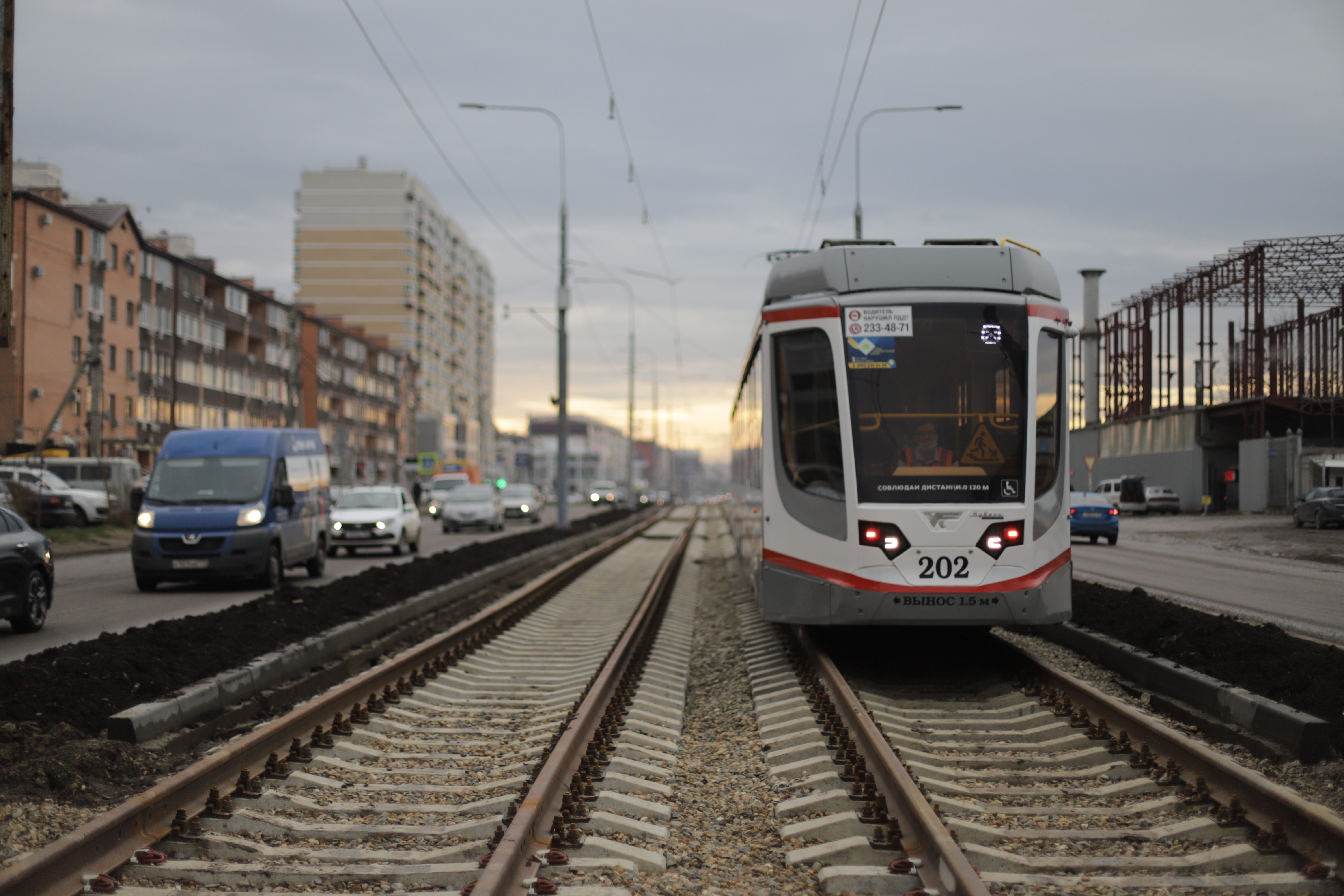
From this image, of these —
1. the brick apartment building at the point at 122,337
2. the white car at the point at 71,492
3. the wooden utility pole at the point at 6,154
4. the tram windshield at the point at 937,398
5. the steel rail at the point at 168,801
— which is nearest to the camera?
the steel rail at the point at 168,801

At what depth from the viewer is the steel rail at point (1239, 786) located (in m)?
4.93

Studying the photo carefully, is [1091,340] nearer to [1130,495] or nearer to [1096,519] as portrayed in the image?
[1130,495]

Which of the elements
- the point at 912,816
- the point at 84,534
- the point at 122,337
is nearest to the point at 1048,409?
the point at 912,816

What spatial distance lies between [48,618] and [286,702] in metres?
7.39

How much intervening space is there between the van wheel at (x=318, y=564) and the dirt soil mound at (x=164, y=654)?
185 inches

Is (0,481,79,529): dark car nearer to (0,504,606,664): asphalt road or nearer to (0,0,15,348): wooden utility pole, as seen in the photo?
(0,504,606,664): asphalt road

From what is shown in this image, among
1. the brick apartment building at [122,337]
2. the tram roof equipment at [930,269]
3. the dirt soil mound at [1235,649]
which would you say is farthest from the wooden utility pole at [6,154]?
the brick apartment building at [122,337]

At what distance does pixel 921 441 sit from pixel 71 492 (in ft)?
107

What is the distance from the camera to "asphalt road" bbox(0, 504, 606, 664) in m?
13.0

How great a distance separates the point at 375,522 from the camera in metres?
Result: 28.6

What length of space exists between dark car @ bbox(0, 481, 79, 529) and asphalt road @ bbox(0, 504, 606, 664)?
317 centimetres

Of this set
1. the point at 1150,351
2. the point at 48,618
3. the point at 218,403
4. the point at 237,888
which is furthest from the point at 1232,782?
the point at 218,403

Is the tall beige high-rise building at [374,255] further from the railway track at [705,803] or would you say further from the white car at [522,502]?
the railway track at [705,803]

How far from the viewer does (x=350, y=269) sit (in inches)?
4820
